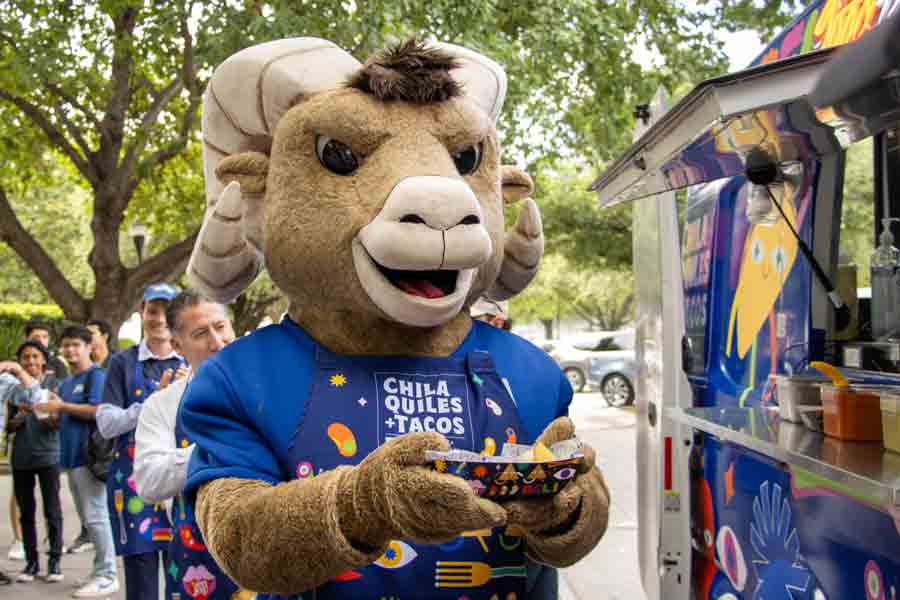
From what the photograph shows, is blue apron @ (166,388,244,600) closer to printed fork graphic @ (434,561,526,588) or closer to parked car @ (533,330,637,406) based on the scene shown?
printed fork graphic @ (434,561,526,588)

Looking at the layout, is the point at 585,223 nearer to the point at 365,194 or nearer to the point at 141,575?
the point at 141,575

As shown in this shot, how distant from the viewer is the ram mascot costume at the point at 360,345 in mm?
2389

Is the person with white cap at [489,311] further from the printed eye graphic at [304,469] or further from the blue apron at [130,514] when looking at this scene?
the printed eye graphic at [304,469]

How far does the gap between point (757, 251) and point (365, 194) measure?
79.7 inches

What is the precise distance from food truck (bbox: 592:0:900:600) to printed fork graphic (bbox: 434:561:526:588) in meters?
0.88

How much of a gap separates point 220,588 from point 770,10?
15.1ft

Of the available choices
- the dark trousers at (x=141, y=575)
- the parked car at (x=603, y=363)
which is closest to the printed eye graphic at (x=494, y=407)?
the dark trousers at (x=141, y=575)

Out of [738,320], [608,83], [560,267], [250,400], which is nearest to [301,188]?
→ [250,400]

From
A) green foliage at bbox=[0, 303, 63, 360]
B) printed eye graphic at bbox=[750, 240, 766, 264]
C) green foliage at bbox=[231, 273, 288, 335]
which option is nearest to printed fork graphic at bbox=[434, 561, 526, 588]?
printed eye graphic at bbox=[750, 240, 766, 264]

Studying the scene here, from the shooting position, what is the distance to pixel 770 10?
20.8 ft

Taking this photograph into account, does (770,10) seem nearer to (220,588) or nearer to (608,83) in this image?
(220,588)

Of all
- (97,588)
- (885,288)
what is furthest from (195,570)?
(97,588)

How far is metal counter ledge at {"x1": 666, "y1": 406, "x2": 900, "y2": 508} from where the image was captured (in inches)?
96.7

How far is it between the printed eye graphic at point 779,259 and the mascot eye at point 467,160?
4.89 ft
